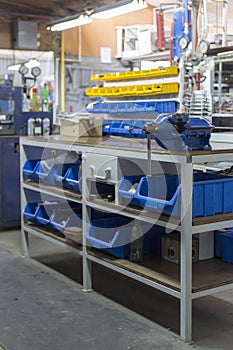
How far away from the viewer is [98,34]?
7.65 m

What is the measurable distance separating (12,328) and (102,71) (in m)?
5.62

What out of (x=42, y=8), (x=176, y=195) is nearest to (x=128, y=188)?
(x=176, y=195)

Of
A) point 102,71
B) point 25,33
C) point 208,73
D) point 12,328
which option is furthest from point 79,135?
point 102,71

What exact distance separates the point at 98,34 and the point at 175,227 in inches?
232

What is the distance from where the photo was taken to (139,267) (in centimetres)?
264

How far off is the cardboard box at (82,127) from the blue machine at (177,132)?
3.21 ft

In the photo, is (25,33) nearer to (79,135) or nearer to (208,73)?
(208,73)

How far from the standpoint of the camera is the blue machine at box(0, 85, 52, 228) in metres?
4.48

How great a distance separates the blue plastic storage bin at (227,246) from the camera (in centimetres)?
261

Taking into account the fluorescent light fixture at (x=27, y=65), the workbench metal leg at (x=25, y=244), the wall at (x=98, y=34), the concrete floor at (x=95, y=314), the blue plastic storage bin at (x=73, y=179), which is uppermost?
the wall at (x=98, y=34)

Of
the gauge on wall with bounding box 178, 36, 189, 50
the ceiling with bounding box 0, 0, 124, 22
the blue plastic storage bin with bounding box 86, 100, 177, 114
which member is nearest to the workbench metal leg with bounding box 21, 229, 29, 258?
the blue plastic storage bin with bounding box 86, 100, 177, 114

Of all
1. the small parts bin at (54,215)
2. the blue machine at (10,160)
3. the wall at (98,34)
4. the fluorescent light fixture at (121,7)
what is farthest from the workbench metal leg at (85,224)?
the wall at (98,34)

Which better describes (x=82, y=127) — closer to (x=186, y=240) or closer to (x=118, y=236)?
(x=118, y=236)

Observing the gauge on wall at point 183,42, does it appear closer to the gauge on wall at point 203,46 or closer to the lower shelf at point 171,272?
the gauge on wall at point 203,46
